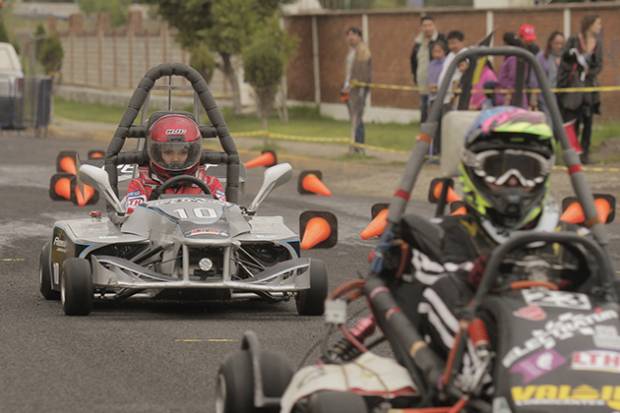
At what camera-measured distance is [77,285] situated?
34.3 feet

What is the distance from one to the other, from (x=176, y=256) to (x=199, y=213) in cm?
33

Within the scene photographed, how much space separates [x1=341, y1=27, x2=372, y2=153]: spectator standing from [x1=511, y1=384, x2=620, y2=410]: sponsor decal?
59.1ft

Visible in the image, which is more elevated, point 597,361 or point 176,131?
point 176,131

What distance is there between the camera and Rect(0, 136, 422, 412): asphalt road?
817cm

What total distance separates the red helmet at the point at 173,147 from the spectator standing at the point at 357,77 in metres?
11.8

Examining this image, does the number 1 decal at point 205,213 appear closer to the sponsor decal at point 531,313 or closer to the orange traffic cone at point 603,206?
the orange traffic cone at point 603,206

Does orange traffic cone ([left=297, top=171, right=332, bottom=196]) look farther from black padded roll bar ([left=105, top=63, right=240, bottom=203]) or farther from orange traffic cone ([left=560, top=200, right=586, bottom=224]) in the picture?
black padded roll bar ([left=105, top=63, right=240, bottom=203])

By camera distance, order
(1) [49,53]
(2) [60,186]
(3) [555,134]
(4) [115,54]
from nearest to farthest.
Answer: (3) [555,134], (2) [60,186], (1) [49,53], (4) [115,54]

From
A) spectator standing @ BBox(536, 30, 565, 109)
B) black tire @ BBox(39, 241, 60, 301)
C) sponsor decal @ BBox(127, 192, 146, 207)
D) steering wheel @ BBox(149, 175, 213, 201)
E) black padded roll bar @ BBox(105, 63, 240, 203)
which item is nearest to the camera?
black tire @ BBox(39, 241, 60, 301)

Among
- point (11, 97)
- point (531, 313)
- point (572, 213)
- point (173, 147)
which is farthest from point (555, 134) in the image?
point (11, 97)

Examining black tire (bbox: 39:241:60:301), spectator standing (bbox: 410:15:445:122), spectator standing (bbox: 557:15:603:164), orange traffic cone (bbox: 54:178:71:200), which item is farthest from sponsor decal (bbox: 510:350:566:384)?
spectator standing (bbox: 410:15:445:122)

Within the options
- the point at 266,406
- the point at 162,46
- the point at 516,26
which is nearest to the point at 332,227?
the point at 266,406

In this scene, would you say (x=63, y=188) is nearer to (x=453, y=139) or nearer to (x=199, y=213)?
(x=199, y=213)

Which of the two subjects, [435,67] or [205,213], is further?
[435,67]
